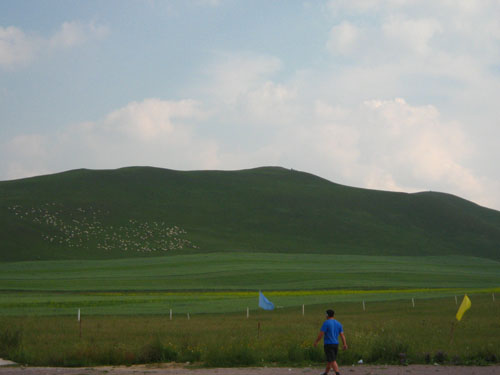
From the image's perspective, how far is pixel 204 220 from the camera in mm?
158000

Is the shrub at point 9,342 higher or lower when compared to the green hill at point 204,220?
lower

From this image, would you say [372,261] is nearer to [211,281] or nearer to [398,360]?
[211,281]

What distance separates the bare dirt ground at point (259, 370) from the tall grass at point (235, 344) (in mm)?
964

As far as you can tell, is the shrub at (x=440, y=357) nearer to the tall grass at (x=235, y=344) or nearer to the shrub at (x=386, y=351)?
the tall grass at (x=235, y=344)

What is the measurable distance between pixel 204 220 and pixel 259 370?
13891 cm

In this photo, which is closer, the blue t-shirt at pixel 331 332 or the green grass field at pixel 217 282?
the blue t-shirt at pixel 331 332

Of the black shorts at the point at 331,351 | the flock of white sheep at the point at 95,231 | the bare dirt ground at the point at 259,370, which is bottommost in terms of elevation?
the bare dirt ground at the point at 259,370

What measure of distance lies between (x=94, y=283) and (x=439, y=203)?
141003 mm

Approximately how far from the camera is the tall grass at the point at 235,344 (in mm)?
21281

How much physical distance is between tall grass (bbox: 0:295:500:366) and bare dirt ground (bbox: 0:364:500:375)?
0.96m

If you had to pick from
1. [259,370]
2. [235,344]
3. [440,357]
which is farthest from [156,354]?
[440,357]

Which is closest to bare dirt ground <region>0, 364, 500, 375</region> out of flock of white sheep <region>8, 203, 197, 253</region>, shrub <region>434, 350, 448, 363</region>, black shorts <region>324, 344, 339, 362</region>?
shrub <region>434, 350, 448, 363</region>

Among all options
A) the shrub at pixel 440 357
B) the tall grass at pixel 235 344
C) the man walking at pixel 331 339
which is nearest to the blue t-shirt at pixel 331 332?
the man walking at pixel 331 339

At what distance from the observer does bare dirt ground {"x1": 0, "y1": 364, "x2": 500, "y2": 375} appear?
1881cm
